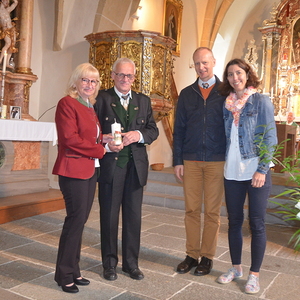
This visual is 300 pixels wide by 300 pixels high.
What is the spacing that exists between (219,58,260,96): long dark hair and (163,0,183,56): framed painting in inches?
257

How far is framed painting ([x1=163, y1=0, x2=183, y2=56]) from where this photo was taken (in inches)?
369

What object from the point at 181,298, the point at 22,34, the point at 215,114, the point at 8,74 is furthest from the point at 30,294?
Answer: the point at 22,34

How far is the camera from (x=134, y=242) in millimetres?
3137

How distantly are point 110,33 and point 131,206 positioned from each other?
13.9 feet

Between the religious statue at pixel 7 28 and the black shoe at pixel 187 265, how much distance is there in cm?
467

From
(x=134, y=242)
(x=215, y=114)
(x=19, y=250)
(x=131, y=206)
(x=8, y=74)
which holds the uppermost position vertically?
(x=8, y=74)

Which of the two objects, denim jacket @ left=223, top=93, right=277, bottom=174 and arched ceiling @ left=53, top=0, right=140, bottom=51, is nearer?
denim jacket @ left=223, top=93, right=277, bottom=174

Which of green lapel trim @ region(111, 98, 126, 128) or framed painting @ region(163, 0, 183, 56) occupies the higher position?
framed painting @ region(163, 0, 183, 56)

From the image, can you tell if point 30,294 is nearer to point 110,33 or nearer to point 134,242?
point 134,242

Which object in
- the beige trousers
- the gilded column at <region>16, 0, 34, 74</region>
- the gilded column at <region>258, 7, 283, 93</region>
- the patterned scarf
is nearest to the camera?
the patterned scarf

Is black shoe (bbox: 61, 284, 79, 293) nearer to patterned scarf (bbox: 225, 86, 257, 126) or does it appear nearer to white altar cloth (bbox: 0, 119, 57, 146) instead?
patterned scarf (bbox: 225, 86, 257, 126)

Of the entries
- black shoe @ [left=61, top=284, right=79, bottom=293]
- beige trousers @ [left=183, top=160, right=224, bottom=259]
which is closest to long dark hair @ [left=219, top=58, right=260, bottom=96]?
beige trousers @ [left=183, top=160, right=224, bottom=259]

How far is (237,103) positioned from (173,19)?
7.38 m

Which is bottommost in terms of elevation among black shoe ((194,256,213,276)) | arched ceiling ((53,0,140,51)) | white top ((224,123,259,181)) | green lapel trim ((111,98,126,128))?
black shoe ((194,256,213,276))
